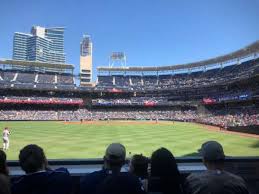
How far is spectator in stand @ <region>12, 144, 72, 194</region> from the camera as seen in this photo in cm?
371

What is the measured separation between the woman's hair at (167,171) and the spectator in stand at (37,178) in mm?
1176

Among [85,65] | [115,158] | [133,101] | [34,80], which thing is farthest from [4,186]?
[133,101]

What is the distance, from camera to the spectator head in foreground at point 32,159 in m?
3.79

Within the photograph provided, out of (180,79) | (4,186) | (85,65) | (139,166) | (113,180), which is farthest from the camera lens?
(180,79)

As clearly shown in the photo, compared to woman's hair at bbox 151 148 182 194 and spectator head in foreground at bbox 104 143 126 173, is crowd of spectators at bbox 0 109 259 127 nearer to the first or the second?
woman's hair at bbox 151 148 182 194

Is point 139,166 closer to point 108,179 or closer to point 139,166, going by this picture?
point 139,166

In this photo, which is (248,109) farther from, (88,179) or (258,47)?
(88,179)

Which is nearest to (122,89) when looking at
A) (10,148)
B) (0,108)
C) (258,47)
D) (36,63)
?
(36,63)

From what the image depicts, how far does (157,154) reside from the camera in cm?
438

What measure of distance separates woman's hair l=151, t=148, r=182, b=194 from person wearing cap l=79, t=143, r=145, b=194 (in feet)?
1.80

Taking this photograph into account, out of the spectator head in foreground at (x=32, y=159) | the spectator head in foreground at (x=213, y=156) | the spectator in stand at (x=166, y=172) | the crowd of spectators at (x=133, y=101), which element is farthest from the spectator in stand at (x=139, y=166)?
the crowd of spectators at (x=133, y=101)

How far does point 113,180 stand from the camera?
3.76 meters

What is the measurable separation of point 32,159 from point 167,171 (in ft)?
5.54

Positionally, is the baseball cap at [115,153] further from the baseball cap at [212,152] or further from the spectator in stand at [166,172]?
the baseball cap at [212,152]
